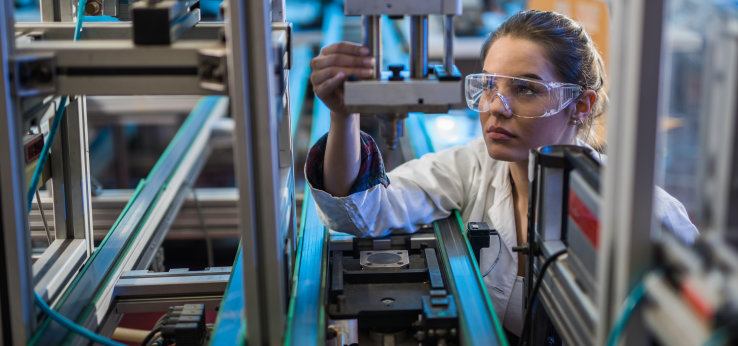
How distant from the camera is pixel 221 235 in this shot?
3070mm

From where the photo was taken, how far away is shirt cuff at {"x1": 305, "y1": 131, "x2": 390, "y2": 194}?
1667mm

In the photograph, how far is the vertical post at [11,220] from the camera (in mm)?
1119

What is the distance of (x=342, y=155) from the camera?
1610 mm

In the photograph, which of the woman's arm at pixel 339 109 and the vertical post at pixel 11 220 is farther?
the woman's arm at pixel 339 109

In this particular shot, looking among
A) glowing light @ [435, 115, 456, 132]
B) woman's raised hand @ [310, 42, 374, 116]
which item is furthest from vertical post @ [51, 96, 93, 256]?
glowing light @ [435, 115, 456, 132]

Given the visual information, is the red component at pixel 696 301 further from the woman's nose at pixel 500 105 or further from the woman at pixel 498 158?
the woman's nose at pixel 500 105

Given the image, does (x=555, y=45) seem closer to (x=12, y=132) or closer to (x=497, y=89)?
(x=497, y=89)

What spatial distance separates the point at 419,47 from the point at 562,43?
752 millimetres

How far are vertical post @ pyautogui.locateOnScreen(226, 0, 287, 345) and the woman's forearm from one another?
→ 0.42 m

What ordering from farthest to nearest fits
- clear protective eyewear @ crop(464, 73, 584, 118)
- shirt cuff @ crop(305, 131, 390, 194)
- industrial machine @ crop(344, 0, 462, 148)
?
clear protective eyewear @ crop(464, 73, 584, 118), shirt cuff @ crop(305, 131, 390, 194), industrial machine @ crop(344, 0, 462, 148)

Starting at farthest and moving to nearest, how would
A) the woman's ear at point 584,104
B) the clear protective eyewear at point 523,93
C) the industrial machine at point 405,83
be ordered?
the woman's ear at point 584,104 → the clear protective eyewear at point 523,93 → the industrial machine at point 405,83

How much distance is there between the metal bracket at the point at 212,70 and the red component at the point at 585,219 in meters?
0.58

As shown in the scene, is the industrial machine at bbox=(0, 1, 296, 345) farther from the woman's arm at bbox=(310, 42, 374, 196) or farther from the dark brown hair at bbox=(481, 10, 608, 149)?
the dark brown hair at bbox=(481, 10, 608, 149)

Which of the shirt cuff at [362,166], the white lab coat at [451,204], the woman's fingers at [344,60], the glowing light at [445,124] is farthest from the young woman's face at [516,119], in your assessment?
the glowing light at [445,124]
